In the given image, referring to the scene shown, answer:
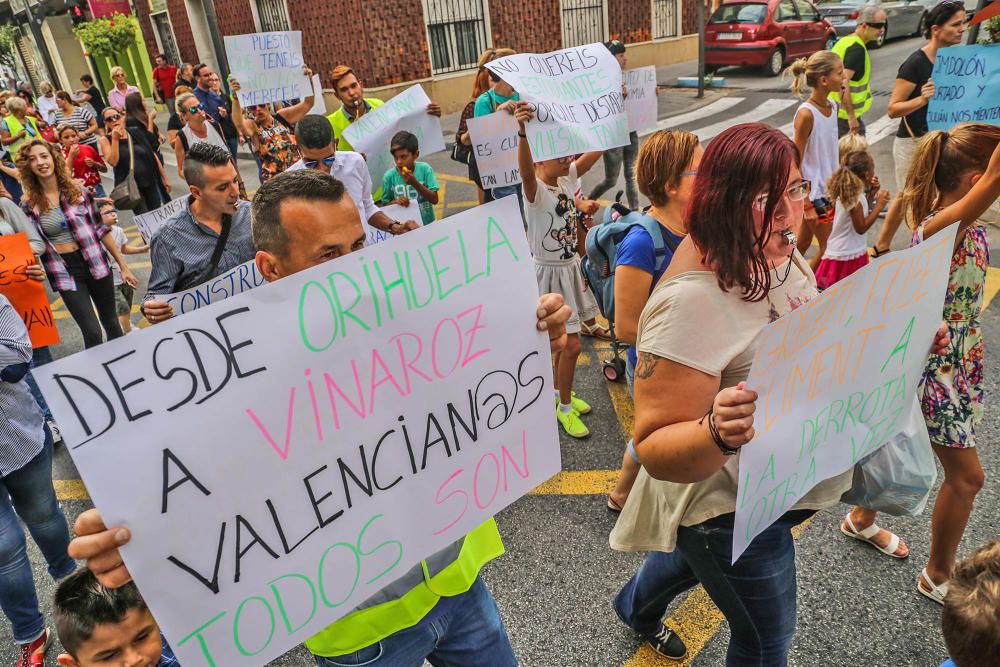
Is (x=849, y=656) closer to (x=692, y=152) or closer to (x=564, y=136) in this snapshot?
(x=692, y=152)

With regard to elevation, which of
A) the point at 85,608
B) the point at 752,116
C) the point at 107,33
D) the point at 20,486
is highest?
the point at 107,33

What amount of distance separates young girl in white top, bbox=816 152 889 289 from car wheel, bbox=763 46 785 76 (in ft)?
39.6

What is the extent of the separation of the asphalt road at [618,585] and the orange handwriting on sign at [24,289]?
1.01m

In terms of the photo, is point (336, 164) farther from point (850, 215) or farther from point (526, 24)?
point (526, 24)

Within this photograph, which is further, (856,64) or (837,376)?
(856,64)

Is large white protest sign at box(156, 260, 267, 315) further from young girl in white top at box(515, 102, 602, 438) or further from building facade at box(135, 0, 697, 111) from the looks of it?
building facade at box(135, 0, 697, 111)

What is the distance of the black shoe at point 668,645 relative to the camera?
2438 millimetres

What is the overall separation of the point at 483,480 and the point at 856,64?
6842 mm

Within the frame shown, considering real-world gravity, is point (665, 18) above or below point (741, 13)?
above

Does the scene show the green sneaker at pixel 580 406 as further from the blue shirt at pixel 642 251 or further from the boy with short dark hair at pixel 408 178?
the boy with short dark hair at pixel 408 178

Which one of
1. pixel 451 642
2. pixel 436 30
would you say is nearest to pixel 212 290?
pixel 451 642

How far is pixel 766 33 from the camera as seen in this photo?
14.6 metres

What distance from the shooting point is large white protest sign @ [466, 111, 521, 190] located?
4.48 m

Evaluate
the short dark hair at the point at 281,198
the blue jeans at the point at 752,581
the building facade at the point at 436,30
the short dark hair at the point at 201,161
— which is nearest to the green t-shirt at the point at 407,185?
the short dark hair at the point at 201,161
